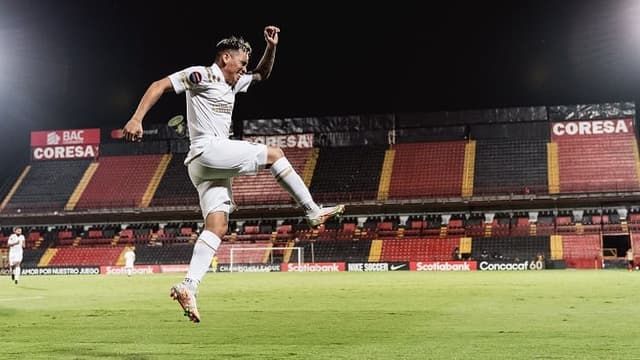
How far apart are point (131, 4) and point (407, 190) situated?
22804 millimetres

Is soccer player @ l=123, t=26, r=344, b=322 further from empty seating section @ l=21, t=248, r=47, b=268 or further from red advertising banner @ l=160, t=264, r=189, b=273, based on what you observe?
empty seating section @ l=21, t=248, r=47, b=268

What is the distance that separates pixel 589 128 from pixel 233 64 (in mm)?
47542

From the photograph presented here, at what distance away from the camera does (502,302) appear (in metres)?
11.2

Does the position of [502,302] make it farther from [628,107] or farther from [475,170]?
[628,107]

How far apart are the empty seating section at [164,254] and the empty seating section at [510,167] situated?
20.8m

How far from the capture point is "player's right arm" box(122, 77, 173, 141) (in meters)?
5.82

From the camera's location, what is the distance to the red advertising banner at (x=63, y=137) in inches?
2251

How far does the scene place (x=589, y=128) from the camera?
49.2 m

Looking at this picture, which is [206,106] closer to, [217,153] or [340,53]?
[217,153]

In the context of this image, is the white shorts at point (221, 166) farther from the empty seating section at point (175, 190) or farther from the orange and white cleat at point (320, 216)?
the empty seating section at point (175, 190)

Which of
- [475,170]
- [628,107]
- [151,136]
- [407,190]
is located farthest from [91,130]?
[628,107]

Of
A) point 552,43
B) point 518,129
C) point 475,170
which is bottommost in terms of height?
point 475,170

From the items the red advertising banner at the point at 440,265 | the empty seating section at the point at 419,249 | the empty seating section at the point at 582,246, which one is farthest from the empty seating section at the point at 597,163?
the red advertising banner at the point at 440,265

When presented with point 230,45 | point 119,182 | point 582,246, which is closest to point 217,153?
point 230,45
